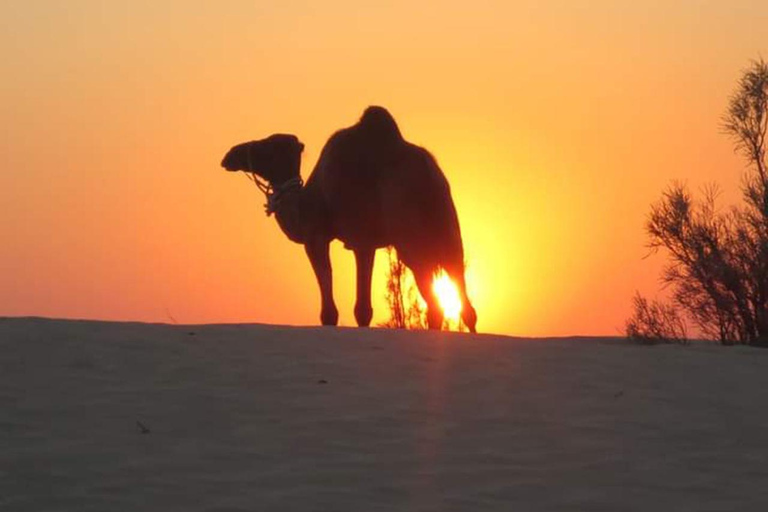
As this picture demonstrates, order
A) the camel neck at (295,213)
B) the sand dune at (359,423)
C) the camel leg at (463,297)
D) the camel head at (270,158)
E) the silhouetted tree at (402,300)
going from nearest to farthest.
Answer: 1. the sand dune at (359,423)
2. the camel leg at (463,297)
3. the camel neck at (295,213)
4. the camel head at (270,158)
5. the silhouetted tree at (402,300)

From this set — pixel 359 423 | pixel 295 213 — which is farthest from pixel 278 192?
pixel 359 423

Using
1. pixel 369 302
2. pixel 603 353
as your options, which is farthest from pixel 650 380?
pixel 369 302

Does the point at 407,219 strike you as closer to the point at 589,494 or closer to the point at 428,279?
the point at 428,279

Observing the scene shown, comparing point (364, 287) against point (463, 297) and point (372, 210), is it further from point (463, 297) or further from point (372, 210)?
point (463, 297)

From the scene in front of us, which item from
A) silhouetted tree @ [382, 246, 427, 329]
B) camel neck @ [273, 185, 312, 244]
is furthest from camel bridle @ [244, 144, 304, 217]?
silhouetted tree @ [382, 246, 427, 329]

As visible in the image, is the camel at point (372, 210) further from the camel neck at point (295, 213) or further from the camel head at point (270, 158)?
the camel head at point (270, 158)

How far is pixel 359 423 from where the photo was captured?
8648mm

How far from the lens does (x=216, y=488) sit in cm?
720

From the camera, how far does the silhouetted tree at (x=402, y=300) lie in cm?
2812

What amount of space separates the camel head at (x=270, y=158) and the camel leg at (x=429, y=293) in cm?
204

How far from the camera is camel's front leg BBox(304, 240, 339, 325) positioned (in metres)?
15.7

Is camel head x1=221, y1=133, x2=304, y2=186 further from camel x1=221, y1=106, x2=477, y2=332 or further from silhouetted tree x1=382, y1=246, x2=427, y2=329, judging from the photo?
silhouetted tree x1=382, y1=246, x2=427, y2=329

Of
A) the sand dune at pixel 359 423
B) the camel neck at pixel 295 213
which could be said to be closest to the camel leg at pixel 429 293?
the camel neck at pixel 295 213

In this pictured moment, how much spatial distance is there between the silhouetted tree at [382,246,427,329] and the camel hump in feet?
42.0
